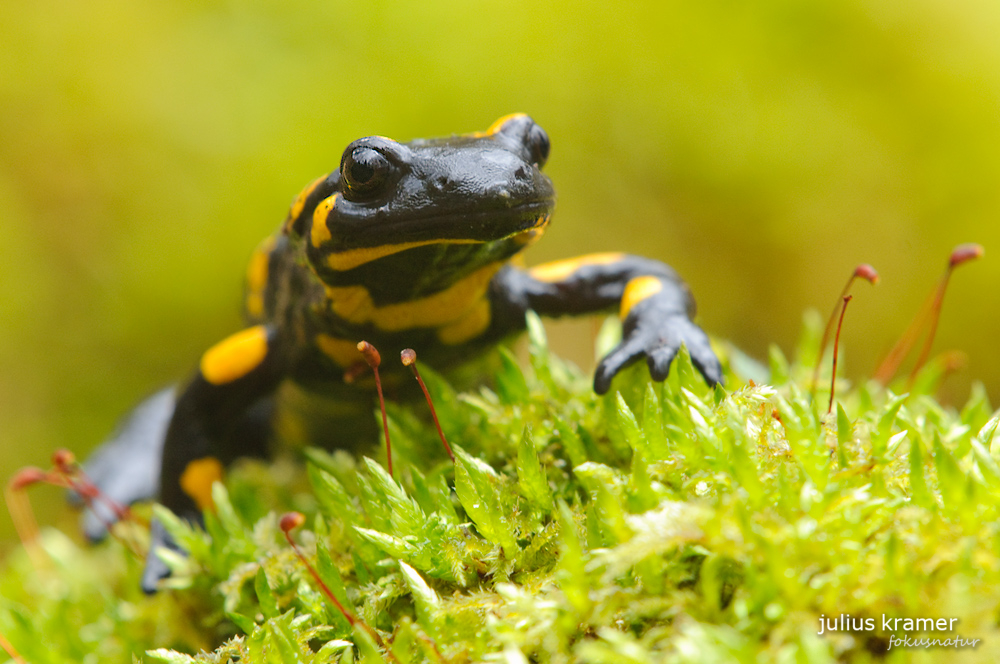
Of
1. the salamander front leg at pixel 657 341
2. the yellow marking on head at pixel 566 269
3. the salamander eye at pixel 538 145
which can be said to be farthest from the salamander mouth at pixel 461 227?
the yellow marking on head at pixel 566 269

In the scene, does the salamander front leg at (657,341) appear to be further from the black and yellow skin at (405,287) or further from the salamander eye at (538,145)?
the salamander eye at (538,145)

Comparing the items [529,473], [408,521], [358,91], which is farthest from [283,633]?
[358,91]

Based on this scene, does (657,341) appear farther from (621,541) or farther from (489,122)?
(489,122)

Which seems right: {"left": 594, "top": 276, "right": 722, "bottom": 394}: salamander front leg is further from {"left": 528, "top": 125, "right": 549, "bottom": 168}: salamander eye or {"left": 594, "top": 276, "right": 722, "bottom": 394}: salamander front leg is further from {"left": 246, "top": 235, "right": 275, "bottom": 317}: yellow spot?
{"left": 246, "top": 235, "right": 275, "bottom": 317}: yellow spot

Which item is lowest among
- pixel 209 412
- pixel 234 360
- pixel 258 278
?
pixel 209 412

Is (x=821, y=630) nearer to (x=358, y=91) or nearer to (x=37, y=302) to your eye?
(x=358, y=91)

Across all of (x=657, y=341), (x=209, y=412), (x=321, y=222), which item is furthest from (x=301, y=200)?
(x=657, y=341)
